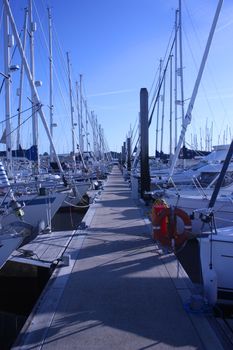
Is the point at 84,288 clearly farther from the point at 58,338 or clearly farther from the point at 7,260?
the point at 7,260

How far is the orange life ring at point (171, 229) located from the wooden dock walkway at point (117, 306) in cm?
56

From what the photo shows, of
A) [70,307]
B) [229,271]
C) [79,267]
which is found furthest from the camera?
[79,267]

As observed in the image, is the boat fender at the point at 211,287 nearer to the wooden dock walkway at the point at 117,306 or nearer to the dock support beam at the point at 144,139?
the wooden dock walkway at the point at 117,306

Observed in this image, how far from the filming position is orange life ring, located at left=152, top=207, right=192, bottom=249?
24.0 ft

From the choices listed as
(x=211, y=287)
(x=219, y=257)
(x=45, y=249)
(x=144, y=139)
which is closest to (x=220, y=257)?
(x=219, y=257)

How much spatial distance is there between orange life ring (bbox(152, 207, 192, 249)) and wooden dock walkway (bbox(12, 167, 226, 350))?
557 mm

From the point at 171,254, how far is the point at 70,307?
3.39 m

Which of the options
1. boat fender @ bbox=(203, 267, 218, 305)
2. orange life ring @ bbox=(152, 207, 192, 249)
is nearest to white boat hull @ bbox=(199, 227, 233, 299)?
boat fender @ bbox=(203, 267, 218, 305)

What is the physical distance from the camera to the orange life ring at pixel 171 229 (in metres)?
7.32

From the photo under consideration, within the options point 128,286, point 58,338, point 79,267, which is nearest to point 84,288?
point 128,286

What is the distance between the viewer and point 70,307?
5.86 meters

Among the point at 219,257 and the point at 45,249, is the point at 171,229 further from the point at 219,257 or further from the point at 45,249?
the point at 45,249

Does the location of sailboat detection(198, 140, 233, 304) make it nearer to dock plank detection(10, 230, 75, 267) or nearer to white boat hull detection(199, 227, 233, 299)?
white boat hull detection(199, 227, 233, 299)

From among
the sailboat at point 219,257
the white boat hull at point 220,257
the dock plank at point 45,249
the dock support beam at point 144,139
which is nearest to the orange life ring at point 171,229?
the sailboat at point 219,257
